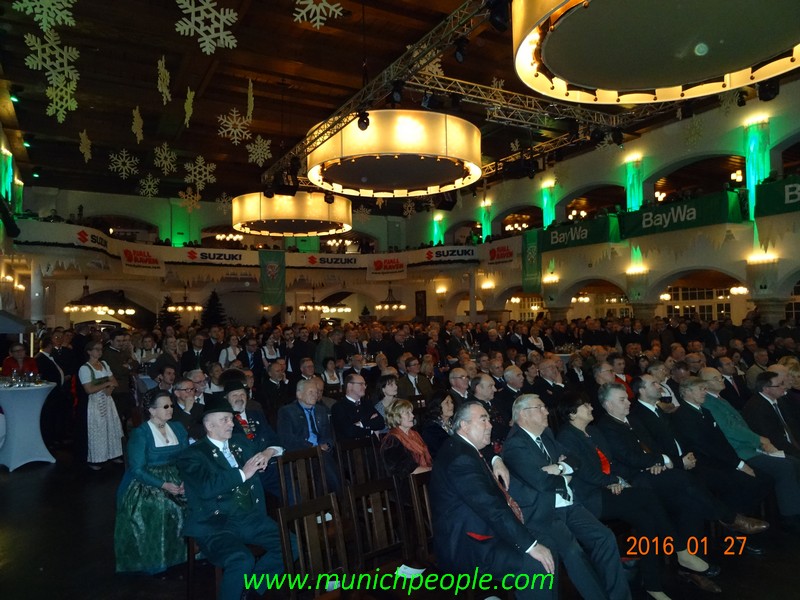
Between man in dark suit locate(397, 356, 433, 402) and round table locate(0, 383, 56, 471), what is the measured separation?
4.08 m

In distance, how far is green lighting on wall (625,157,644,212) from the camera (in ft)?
48.9

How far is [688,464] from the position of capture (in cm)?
414

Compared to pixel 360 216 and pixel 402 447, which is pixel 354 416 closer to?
pixel 402 447

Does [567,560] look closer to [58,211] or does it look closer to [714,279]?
[714,279]

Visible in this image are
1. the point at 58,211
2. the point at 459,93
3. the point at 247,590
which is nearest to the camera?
the point at 247,590

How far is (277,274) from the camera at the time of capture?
752 inches

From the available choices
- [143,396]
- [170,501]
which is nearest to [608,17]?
[170,501]

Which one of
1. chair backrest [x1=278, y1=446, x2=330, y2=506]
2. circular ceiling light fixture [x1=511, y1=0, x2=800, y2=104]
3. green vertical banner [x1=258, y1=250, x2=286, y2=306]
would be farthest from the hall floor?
green vertical banner [x1=258, y1=250, x2=286, y2=306]

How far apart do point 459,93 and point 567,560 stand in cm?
823

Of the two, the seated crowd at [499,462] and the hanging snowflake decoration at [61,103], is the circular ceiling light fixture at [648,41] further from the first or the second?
Answer: the hanging snowflake decoration at [61,103]

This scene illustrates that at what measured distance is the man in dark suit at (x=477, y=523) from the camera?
277 centimetres

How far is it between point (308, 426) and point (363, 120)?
3.87 metres

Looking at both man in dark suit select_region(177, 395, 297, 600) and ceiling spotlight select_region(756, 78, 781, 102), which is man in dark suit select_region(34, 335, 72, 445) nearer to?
man in dark suit select_region(177, 395, 297, 600)

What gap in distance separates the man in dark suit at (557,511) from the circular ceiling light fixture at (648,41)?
2699 millimetres
